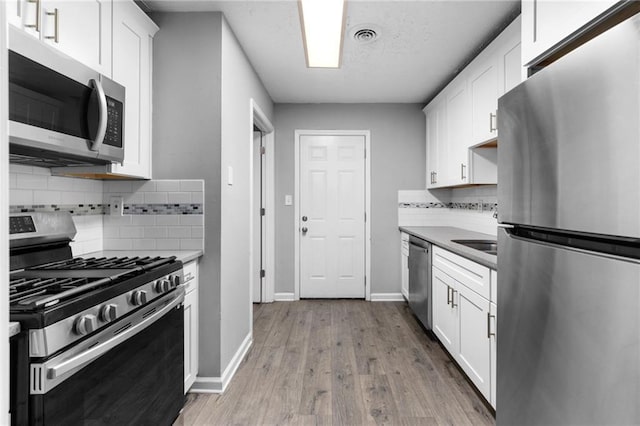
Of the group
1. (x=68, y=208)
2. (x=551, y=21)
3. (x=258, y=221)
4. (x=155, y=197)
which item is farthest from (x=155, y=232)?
(x=551, y=21)

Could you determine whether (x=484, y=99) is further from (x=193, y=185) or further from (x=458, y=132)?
(x=193, y=185)

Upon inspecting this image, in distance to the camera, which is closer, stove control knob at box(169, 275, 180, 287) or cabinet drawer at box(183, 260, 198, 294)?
stove control knob at box(169, 275, 180, 287)

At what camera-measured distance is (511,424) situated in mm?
972

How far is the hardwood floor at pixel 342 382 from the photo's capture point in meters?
1.84

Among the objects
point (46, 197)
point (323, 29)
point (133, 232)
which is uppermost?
point (323, 29)

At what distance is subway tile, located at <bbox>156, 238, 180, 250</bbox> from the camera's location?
6.88ft

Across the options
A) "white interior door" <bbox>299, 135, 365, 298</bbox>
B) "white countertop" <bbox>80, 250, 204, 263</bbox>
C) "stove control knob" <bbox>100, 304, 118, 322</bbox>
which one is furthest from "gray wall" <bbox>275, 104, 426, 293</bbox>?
"stove control knob" <bbox>100, 304, 118, 322</bbox>

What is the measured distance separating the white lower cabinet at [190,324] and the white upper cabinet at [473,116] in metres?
1.90

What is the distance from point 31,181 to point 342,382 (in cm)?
207

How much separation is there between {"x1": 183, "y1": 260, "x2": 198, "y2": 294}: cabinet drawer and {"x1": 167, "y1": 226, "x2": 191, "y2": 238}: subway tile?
18 centimetres

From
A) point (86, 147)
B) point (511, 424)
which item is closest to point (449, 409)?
point (511, 424)

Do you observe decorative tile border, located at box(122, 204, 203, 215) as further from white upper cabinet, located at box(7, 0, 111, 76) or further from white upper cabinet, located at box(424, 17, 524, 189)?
white upper cabinet, located at box(424, 17, 524, 189)

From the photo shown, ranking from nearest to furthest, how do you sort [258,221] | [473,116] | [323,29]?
[323,29] < [473,116] < [258,221]

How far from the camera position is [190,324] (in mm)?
1964
